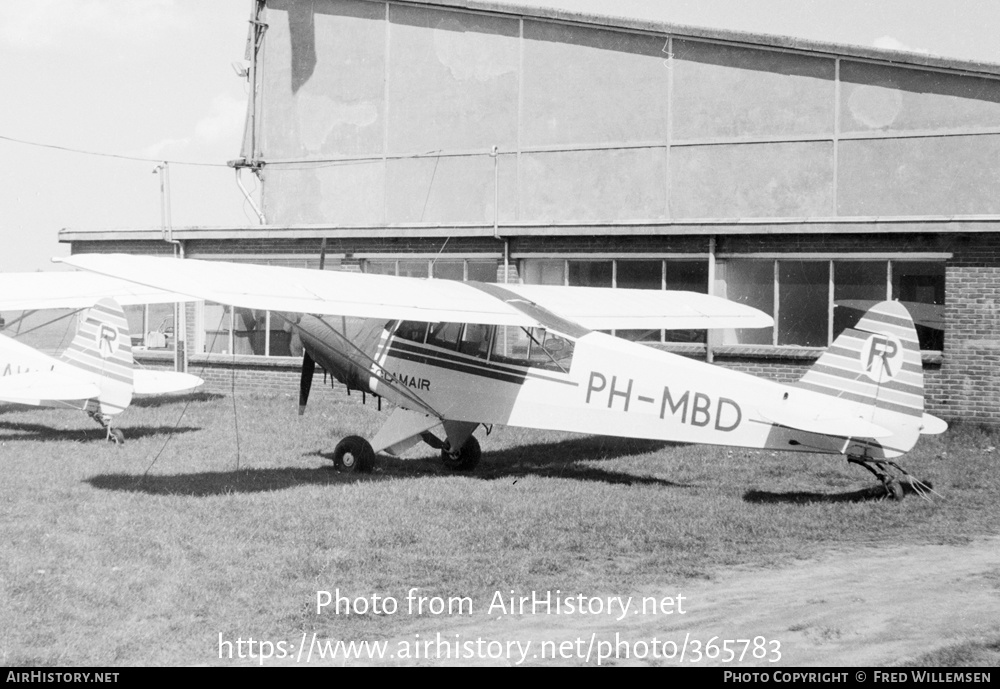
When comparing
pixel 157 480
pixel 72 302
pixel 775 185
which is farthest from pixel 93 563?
pixel 775 185

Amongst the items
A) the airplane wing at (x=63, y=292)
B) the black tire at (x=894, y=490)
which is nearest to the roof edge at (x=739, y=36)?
the airplane wing at (x=63, y=292)

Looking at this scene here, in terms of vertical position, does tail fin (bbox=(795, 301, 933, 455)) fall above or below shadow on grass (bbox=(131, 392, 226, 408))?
above

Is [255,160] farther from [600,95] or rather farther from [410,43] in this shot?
[600,95]

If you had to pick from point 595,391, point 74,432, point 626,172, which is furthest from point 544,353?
point 626,172

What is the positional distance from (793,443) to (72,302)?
1175 cm

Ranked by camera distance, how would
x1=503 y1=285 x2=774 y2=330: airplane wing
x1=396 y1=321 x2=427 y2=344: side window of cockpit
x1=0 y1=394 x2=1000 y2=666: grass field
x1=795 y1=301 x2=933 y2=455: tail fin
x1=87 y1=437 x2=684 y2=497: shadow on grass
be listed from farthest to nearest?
x1=503 y1=285 x2=774 y2=330: airplane wing, x1=396 y1=321 x2=427 y2=344: side window of cockpit, x1=87 y1=437 x2=684 y2=497: shadow on grass, x1=795 y1=301 x2=933 y2=455: tail fin, x1=0 y1=394 x2=1000 y2=666: grass field

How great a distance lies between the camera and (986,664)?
5.53 m

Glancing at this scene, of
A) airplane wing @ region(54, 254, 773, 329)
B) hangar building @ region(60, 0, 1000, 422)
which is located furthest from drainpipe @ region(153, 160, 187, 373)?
airplane wing @ region(54, 254, 773, 329)

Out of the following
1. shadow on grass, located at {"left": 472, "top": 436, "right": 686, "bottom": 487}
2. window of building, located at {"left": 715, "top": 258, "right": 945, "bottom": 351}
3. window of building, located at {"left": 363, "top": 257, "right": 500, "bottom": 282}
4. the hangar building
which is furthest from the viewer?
window of building, located at {"left": 363, "top": 257, "right": 500, "bottom": 282}

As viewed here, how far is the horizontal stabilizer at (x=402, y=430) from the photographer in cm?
1267

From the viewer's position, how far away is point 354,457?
1258cm

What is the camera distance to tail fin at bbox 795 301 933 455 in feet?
33.0

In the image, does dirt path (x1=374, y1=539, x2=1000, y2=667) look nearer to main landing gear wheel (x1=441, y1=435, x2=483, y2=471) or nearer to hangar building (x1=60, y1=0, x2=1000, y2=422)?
main landing gear wheel (x1=441, y1=435, x2=483, y2=471)

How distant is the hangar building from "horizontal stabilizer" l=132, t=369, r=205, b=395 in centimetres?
428
